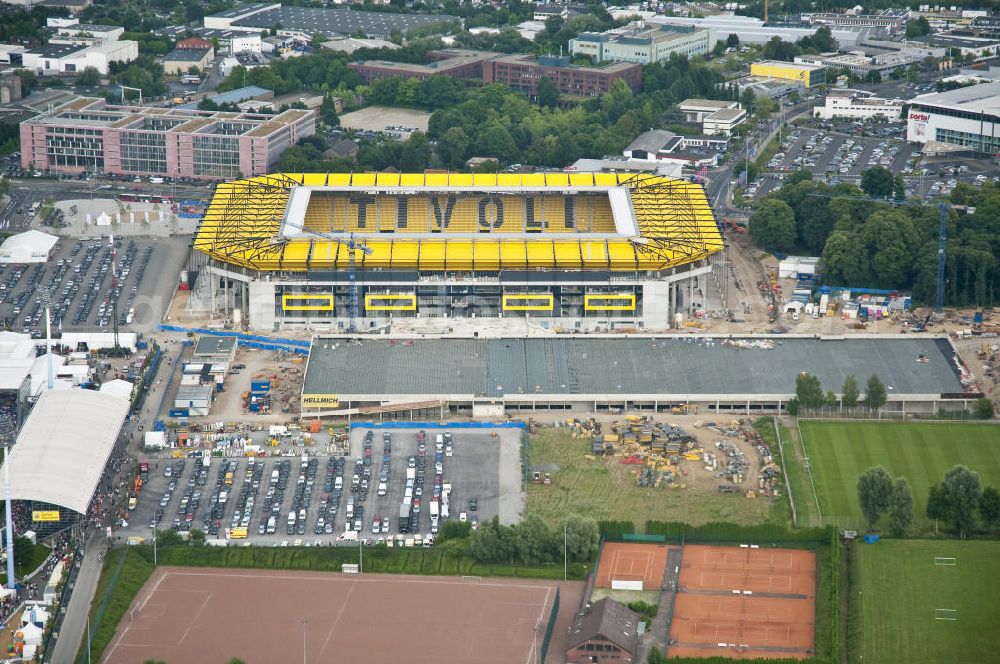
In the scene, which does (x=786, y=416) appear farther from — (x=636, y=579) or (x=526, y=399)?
(x=636, y=579)

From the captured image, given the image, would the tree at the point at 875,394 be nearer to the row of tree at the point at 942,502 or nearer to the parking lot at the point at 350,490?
the row of tree at the point at 942,502

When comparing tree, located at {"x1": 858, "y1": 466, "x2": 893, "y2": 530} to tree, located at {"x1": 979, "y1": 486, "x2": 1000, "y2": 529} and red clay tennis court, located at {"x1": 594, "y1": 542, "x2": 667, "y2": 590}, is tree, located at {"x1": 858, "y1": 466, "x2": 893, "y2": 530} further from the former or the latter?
red clay tennis court, located at {"x1": 594, "y1": 542, "x2": 667, "y2": 590}

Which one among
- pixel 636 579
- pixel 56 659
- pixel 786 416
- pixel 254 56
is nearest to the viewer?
pixel 56 659

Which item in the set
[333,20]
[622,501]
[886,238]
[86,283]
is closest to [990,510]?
[622,501]

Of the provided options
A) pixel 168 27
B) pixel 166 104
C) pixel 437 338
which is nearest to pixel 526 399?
pixel 437 338

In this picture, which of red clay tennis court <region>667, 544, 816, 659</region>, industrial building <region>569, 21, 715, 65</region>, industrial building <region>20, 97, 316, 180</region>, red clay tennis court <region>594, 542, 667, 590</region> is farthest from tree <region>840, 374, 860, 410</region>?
industrial building <region>569, 21, 715, 65</region>

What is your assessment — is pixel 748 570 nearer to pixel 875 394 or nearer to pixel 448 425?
pixel 875 394
